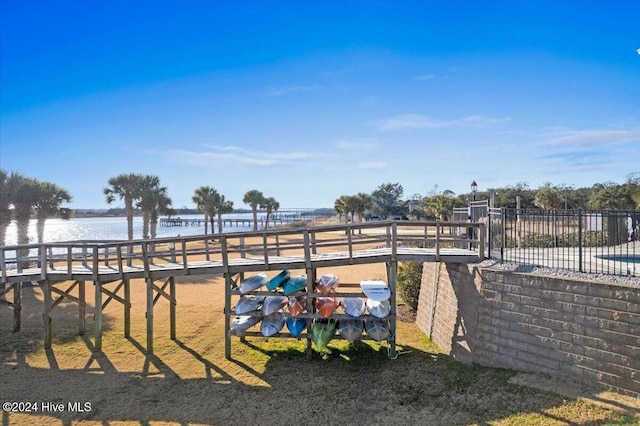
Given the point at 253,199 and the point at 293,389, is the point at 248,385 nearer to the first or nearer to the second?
the point at 293,389

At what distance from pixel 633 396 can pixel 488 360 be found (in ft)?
9.02

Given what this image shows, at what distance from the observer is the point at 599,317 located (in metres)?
7.81

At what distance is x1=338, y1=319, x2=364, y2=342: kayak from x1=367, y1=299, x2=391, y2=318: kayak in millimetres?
544

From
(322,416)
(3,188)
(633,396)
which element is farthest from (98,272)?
(3,188)

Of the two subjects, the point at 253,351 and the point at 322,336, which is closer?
the point at 322,336

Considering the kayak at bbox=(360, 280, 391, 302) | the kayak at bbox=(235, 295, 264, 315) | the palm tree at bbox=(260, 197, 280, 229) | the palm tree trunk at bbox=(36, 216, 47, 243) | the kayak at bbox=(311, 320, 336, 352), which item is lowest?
the kayak at bbox=(311, 320, 336, 352)

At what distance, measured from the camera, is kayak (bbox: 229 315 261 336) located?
11.2m

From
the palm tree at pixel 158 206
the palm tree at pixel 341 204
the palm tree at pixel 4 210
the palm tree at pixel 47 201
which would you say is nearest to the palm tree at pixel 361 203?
the palm tree at pixel 341 204

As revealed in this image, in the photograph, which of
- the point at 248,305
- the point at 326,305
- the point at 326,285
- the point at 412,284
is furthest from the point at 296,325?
the point at 412,284

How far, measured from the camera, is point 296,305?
11016 mm

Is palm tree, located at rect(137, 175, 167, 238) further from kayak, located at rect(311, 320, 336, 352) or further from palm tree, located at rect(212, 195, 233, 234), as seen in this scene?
kayak, located at rect(311, 320, 336, 352)

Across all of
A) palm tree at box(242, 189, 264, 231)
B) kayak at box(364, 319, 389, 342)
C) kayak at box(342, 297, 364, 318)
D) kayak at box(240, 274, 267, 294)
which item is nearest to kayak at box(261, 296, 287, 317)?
kayak at box(240, 274, 267, 294)

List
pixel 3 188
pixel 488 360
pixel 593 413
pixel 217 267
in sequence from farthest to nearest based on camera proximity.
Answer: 1. pixel 3 188
2. pixel 217 267
3. pixel 488 360
4. pixel 593 413

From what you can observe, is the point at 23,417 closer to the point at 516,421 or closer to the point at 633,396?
the point at 516,421
